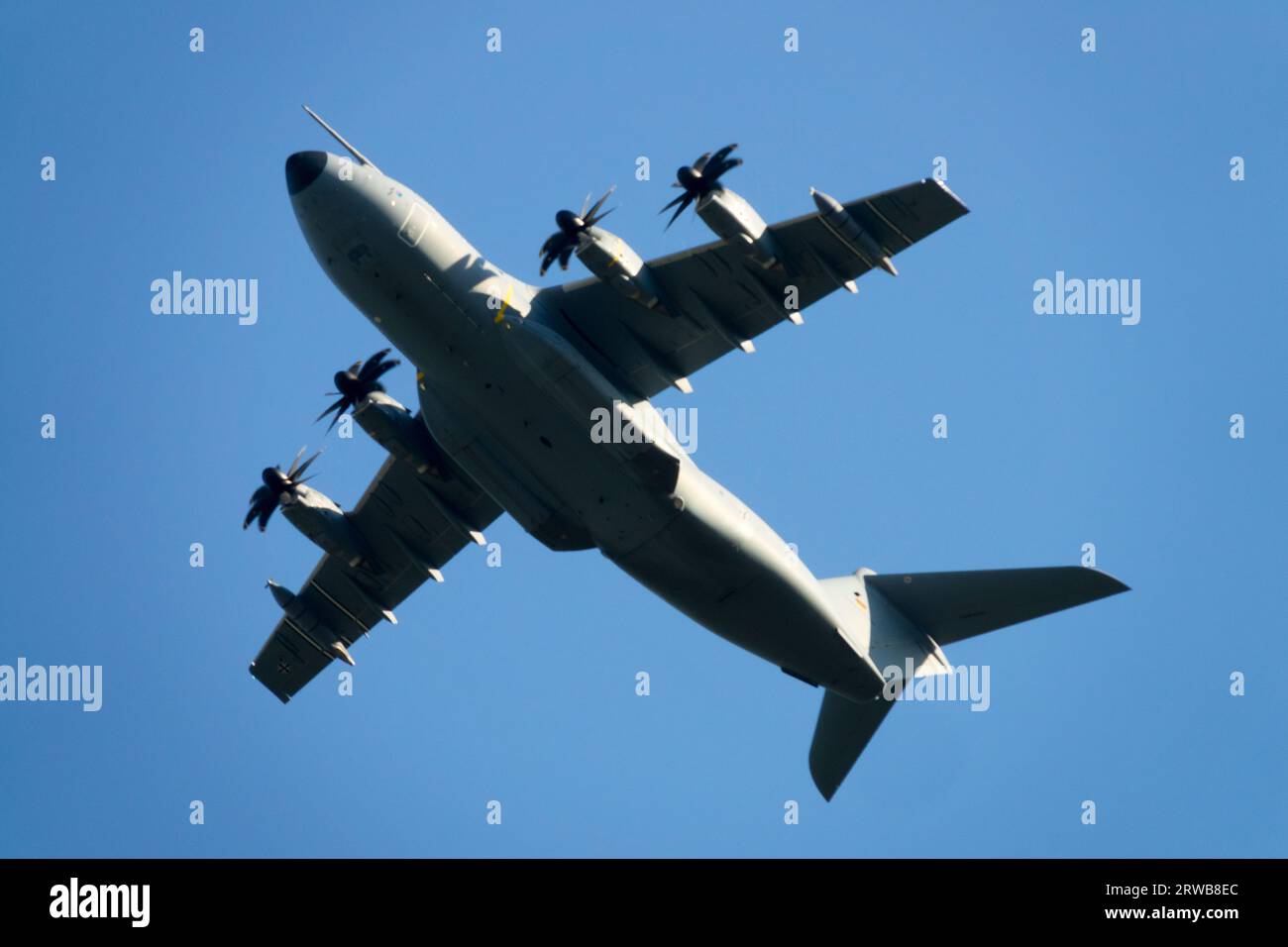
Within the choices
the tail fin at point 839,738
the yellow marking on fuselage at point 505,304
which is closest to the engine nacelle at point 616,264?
the yellow marking on fuselage at point 505,304

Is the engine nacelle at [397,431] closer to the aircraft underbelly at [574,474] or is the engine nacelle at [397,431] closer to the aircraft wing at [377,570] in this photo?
the aircraft wing at [377,570]

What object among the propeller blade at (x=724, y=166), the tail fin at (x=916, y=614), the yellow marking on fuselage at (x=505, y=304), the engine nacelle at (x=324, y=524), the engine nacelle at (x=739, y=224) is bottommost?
the tail fin at (x=916, y=614)

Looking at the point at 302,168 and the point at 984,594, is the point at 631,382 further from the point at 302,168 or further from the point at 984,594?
the point at 984,594

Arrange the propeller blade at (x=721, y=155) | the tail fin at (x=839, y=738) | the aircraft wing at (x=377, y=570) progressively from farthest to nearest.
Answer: the aircraft wing at (x=377, y=570) < the tail fin at (x=839, y=738) < the propeller blade at (x=721, y=155)

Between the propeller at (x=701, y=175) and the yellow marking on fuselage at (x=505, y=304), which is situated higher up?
the propeller at (x=701, y=175)

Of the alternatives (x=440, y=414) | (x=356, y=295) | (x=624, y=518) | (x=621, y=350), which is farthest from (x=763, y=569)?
(x=356, y=295)
